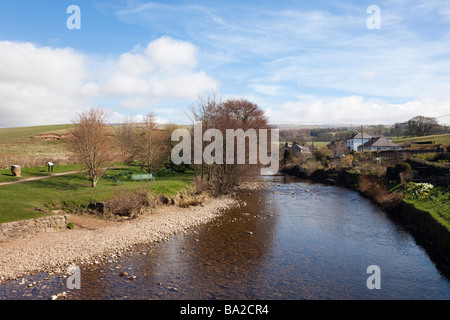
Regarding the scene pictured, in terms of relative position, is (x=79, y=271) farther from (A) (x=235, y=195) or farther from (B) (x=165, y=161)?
(B) (x=165, y=161)

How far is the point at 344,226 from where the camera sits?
63.7ft

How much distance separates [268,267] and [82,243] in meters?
9.28

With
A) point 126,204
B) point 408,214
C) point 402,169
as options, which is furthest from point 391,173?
point 126,204

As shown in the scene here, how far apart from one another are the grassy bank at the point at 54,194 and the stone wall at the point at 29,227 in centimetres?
42

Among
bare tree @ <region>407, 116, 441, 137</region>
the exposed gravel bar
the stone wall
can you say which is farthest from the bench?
bare tree @ <region>407, 116, 441, 137</region>

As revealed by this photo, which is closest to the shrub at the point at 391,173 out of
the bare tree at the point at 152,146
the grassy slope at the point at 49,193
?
the grassy slope at the point at 49,193

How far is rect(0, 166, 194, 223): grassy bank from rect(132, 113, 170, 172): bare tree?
9.87m

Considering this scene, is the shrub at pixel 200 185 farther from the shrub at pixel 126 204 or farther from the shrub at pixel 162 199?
the shrub at pixel 126 204

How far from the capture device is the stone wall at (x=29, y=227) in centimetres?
1453

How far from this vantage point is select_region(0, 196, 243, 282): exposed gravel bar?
1218 centimetres

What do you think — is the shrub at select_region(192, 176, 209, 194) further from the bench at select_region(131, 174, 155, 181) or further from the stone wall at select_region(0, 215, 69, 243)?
the stone wall at select_region(0, 215, 69, 243)

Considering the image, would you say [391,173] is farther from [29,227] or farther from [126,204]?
[29,227]

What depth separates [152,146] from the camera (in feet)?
122
